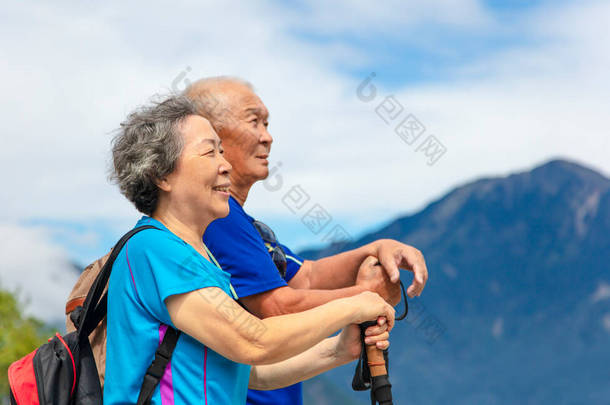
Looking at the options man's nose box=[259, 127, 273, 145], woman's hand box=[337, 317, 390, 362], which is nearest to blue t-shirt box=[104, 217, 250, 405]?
woman's hand box=[337, 317, 390, 362]

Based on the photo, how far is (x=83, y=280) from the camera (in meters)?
2.33

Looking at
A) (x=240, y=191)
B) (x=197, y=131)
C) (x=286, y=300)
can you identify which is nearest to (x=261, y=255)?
(x=286, y=300)

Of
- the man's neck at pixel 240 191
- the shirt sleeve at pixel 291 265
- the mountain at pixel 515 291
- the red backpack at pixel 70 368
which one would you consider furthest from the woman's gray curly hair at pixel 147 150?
the mountain at pixel 515 291

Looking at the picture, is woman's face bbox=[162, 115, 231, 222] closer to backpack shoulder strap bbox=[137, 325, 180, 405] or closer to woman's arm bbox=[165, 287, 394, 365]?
woman's arm bbox=[165, 287, 394, 365]

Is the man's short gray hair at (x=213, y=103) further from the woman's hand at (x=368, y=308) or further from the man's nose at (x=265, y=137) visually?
the woman's hand at (x=368, y=308)

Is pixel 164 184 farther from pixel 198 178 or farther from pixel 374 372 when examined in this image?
pixel 374 372

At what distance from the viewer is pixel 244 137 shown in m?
2.90

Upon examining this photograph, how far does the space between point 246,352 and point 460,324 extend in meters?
147

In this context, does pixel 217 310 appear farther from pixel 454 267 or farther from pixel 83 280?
pixel 454 267

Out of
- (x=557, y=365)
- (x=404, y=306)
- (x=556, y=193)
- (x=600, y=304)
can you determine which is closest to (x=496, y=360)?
(x=557, y=365)

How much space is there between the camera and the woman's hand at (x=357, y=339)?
2305 millimetres

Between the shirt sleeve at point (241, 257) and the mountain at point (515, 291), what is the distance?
116 meters

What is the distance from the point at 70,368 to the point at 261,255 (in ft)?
2.66

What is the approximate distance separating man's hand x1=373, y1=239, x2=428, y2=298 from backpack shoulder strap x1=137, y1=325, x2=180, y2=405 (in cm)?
102
